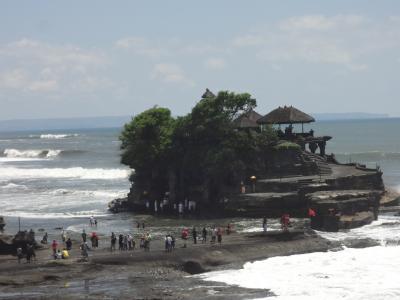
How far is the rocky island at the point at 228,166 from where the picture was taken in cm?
5653

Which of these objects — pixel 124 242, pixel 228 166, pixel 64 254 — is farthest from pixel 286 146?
pixel 64 254

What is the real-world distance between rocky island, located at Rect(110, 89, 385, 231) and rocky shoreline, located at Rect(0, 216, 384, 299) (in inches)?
396

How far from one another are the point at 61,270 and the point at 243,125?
28.5 metres

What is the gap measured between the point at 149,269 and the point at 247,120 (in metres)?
27.5

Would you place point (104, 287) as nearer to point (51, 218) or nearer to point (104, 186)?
point (51, 218)

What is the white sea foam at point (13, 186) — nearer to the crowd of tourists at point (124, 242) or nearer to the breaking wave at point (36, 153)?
the crowd of tourists at point (124, 242)

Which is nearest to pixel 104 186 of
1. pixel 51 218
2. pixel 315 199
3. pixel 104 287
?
pixel 51 218

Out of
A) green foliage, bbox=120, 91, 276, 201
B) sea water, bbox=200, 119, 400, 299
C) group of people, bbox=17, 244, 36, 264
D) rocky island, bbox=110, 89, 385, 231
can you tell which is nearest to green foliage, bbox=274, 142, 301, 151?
rocky island, bbox=110, 89, 385, 231

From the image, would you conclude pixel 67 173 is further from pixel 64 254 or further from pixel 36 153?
pixel 64 254

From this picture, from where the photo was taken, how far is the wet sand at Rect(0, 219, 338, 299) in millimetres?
34500

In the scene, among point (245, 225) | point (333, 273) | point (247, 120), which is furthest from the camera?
point (247, 120)

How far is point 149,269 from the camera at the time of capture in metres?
38.9

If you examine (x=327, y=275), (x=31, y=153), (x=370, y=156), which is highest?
(x=31, y=153)

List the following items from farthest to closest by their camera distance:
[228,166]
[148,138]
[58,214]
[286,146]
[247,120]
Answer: [247,120] < [58,214] < [148,138] < [286,146] < [228,166]
